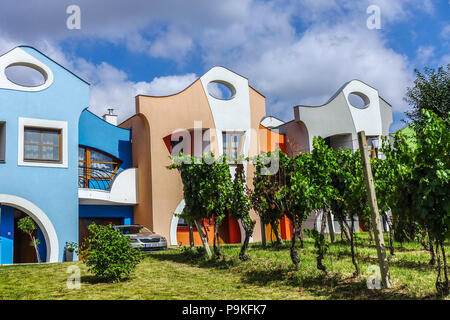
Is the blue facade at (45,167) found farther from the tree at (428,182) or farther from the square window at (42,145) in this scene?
the tree at (428,182)

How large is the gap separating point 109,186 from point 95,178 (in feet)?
4.53

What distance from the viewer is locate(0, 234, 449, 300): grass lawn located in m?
7.93

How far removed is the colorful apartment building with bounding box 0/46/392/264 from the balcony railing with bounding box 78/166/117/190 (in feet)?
0.16

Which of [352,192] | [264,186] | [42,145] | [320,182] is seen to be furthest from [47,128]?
[352,192]

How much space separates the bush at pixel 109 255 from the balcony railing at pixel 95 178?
9.63m

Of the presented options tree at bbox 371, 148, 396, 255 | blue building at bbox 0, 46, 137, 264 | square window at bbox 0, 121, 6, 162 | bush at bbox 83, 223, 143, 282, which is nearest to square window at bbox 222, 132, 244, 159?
blue building at bbox 0, 46, 137, 264

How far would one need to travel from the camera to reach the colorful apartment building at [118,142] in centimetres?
1644

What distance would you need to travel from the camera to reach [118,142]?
69.6ft

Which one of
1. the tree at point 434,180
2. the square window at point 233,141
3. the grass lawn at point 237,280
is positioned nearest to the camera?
the tree at point 434,180

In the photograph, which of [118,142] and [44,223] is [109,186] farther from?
[44,223]

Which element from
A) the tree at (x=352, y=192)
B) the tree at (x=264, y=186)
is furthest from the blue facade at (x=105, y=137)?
the tree at (x=352, y=192)

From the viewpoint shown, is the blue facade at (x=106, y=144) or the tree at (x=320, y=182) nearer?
the tree at (x=320, y=182)

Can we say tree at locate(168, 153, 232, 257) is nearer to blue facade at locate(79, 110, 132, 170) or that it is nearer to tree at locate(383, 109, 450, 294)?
tree at locate(383, 109, 450, 294)
